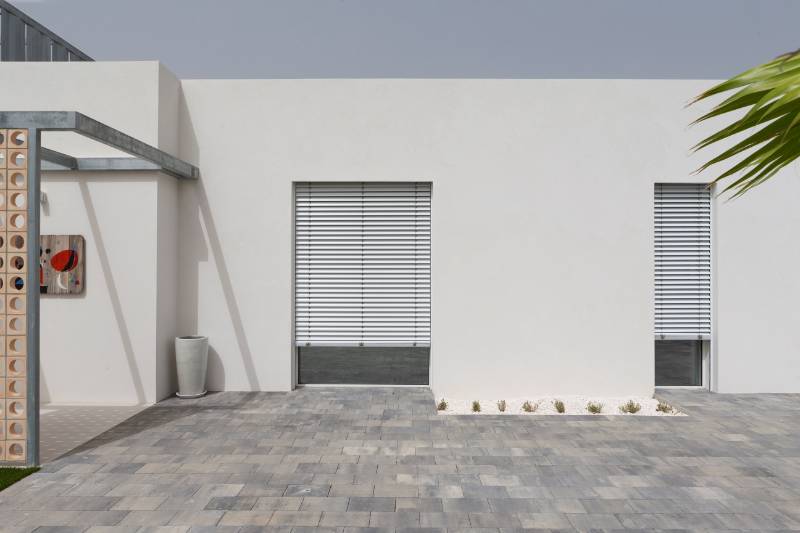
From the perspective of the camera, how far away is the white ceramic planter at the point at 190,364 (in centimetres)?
696

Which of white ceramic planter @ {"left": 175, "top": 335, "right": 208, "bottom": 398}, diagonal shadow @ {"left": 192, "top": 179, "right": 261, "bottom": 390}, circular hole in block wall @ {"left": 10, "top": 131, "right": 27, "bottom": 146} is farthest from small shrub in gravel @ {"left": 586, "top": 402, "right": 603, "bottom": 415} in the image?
circular hole in block wall @ {"left": 10, "top": 131, "right": 27, "bottom": 146}

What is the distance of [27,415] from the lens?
4723mm

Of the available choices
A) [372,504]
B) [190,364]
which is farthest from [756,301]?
[190,364]

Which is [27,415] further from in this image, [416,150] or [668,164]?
[668,164]

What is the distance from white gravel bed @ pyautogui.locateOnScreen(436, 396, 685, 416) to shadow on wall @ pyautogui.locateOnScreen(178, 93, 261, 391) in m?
2.94

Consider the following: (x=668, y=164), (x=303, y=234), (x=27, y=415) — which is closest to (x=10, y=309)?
(x=27, y=415)

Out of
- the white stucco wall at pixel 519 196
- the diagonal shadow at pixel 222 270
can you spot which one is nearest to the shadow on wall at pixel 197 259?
the diagonal shadow at pixel 222 270

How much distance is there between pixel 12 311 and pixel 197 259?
2.76 m

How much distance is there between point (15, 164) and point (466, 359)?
5554 mm

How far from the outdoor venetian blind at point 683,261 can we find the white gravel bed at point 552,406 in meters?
1.26

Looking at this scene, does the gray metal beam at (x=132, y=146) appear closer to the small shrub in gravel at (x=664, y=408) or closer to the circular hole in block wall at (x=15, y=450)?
the circular hole in block wall at (x=15, y=450)

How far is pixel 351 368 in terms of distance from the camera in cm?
809

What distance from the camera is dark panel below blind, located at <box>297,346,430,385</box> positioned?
7750mm

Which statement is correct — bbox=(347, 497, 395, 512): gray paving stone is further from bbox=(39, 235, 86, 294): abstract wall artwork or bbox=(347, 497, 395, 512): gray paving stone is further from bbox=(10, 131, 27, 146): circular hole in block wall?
bbox=(39, 235, 86, 294): abstract wall artwork
